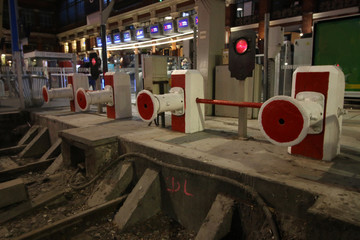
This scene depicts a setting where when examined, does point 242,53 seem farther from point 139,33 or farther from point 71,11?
point 71,11

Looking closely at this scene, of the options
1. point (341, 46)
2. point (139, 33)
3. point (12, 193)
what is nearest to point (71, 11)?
point (139, 33)

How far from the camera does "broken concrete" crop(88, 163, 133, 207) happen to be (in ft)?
11.4

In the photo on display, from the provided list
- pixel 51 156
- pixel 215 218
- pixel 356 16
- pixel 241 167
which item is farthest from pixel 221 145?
pixel 356 16

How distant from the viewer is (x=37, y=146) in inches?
239

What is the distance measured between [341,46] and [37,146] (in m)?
7.18

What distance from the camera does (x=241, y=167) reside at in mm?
2514

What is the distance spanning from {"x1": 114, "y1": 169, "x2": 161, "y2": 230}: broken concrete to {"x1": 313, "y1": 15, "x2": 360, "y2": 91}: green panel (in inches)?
201

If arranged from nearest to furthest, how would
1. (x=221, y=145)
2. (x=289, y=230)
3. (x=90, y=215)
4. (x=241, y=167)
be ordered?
(x=289, y=230) → (x=241, y=167) → (x=90, y=215) → (x=221, y=145)

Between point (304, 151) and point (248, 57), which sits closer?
point (304, 151)

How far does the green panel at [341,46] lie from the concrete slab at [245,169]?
197cm

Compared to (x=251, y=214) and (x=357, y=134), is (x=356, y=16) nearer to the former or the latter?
(x=357, y=134)

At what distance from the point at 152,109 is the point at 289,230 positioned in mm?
2235

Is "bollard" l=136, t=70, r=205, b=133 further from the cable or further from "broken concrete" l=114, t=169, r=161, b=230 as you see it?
"broken concrete" l=114, t=169, r=161, b=230

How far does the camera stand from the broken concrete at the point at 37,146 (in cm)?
595
